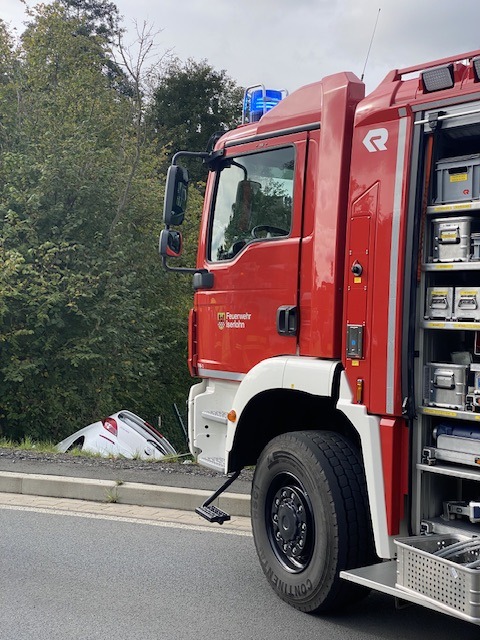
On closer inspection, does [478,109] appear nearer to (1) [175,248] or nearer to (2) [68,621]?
(1) [175,248]

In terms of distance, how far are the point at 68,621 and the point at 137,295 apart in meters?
14.4

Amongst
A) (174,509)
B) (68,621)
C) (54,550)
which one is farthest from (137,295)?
(68,621)

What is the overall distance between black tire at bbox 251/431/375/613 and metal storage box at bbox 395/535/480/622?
1.62 ft

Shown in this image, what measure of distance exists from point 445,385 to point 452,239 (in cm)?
76

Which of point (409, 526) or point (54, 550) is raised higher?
point (409, 526)

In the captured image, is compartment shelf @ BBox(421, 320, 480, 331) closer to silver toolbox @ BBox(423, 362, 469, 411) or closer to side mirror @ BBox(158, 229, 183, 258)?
silver toolbox @ BBox(423, 362, 469, 411)

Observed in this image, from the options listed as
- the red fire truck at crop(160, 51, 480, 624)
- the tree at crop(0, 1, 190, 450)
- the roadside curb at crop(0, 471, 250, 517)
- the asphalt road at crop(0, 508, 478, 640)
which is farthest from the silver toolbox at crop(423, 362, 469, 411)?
the tree at crop(0, 1, 190, 450)

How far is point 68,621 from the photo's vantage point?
4.66 m

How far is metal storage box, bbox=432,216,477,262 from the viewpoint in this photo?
4.22 m

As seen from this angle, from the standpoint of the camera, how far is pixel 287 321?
5203 millimetres

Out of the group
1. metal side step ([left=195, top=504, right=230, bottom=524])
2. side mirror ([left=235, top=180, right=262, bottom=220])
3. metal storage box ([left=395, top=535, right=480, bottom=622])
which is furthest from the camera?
side mirror ([left=235, top=180, right=262, bottom=220])

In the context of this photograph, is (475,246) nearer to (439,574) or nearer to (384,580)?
(439,574)

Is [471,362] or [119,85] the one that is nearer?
[471,362]

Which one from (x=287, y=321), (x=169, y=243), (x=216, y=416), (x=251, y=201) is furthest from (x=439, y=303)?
(x=169, y=243)
